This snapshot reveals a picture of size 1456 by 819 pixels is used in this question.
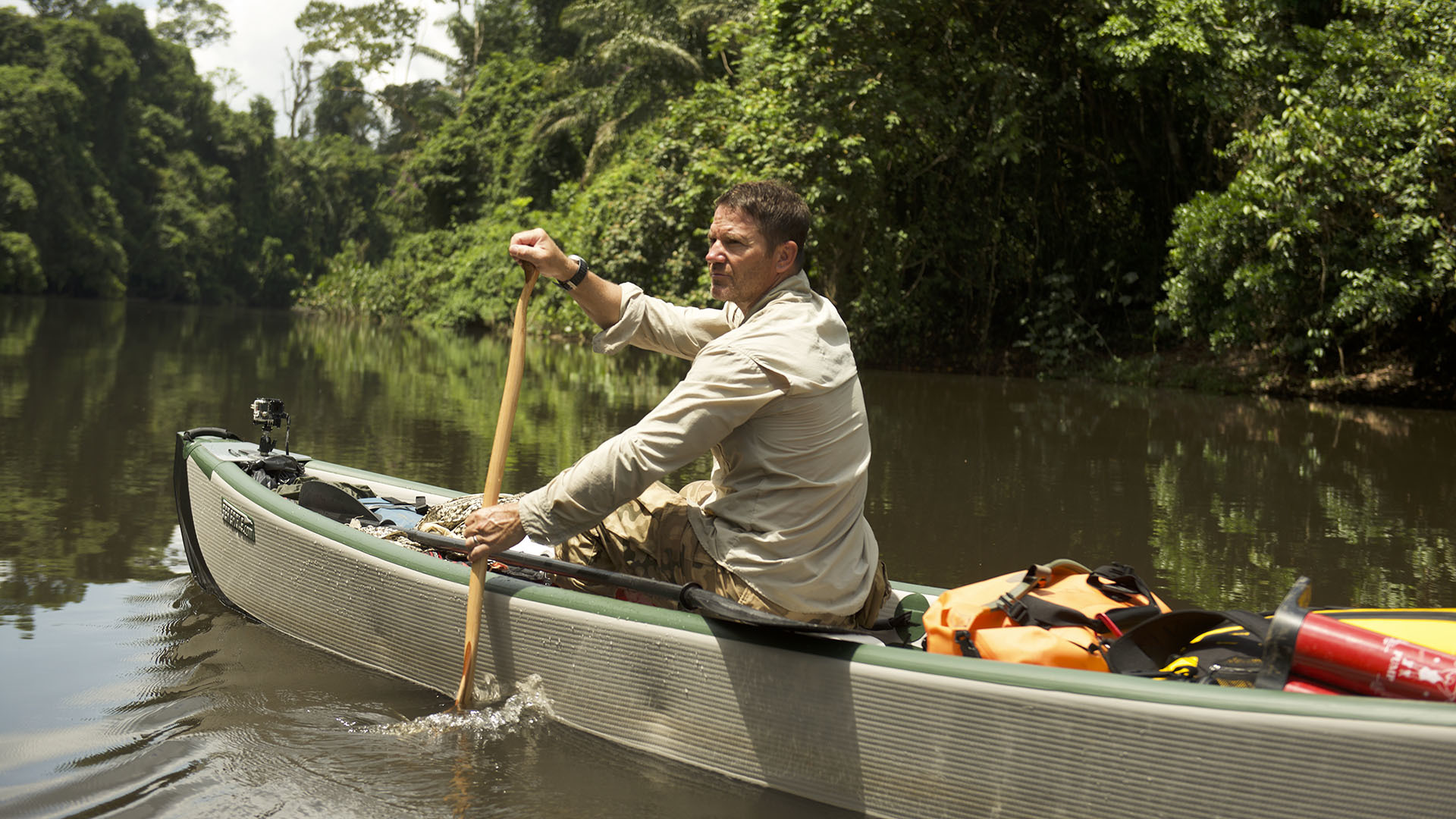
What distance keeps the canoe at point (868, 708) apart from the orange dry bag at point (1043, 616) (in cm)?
20

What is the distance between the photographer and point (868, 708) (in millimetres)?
2611

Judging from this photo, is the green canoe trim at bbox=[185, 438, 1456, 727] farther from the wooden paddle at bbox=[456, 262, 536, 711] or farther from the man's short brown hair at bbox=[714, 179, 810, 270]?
the man's short brown hair at bbox=[714, 179, 810, 270]

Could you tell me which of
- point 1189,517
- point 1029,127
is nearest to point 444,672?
point 1189,517

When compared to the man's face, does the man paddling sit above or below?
below

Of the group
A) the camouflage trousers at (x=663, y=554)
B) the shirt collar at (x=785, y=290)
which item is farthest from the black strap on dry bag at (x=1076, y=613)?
the shirt collar at (x=785, y=290)

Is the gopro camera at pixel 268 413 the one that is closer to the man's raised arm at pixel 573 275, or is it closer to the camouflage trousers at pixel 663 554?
the man's raised arm at pixel 573 275

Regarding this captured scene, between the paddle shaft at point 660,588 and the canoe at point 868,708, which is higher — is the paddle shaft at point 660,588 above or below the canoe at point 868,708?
above

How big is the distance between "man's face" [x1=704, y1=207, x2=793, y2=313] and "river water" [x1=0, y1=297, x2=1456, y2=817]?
1249mm

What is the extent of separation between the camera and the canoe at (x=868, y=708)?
215 cm

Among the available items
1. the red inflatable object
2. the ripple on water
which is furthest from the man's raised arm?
the red inflatable object

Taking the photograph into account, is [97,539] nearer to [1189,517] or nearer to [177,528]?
[177,528]

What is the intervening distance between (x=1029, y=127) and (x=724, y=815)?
16841 mm

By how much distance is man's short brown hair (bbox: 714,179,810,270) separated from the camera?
2889 mm

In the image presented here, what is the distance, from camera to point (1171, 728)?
226cm
